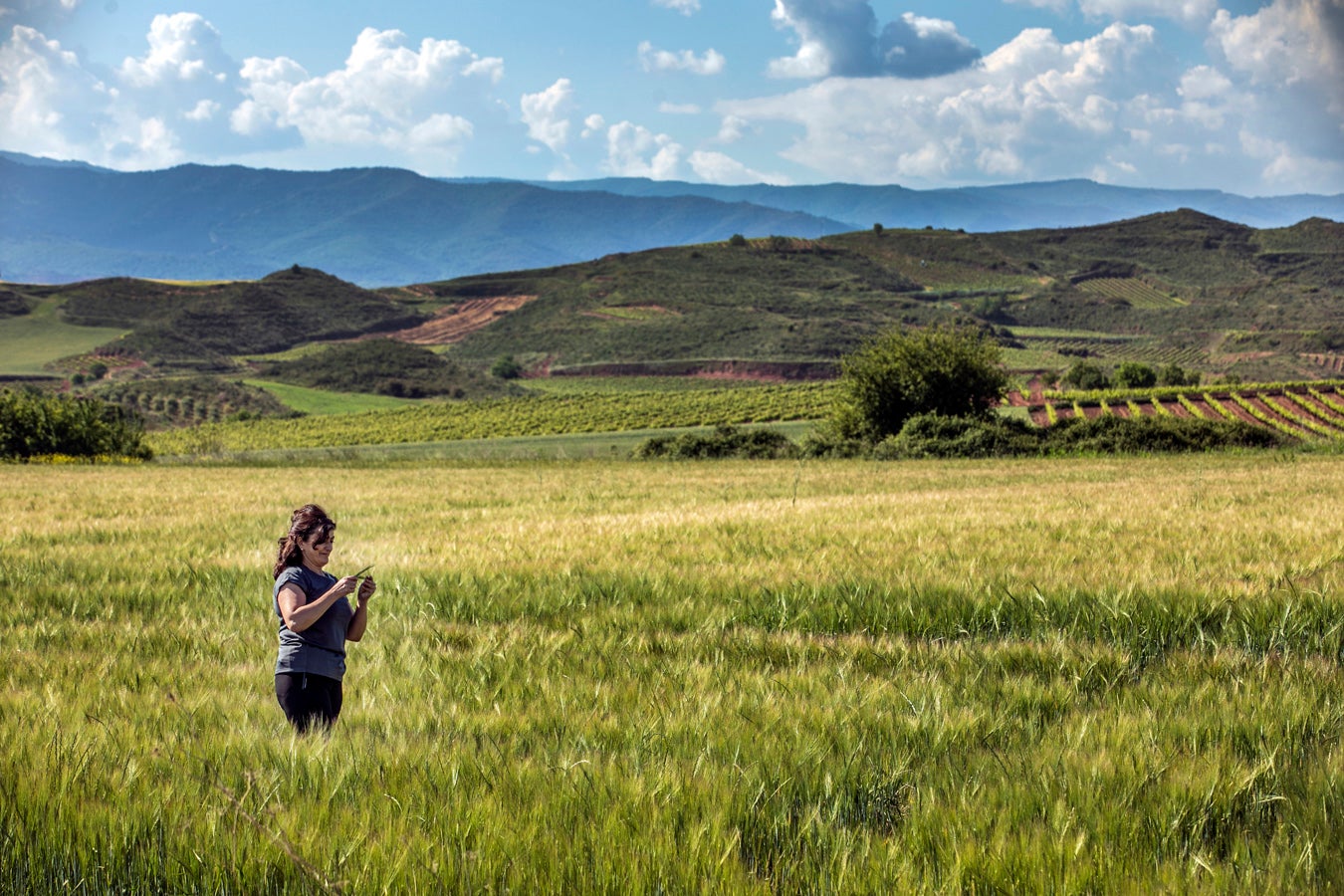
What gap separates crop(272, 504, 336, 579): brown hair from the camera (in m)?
4.43

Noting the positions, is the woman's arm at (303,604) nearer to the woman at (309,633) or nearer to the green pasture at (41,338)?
the woman at (309,633)

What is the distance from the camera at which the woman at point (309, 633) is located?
438 cm

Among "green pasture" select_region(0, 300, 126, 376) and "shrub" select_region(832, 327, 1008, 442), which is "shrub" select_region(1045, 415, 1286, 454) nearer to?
"shrub" select_region(832, 327, 1008, 442)

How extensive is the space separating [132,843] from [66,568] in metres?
7.84

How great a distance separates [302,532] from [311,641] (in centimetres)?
46

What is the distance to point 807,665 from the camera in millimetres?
5836

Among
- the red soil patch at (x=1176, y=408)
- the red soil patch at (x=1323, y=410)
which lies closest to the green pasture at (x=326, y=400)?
the red soil patch at (x=1176, y=408)

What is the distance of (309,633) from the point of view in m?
4.40

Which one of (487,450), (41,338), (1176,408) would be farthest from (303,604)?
(41,338)

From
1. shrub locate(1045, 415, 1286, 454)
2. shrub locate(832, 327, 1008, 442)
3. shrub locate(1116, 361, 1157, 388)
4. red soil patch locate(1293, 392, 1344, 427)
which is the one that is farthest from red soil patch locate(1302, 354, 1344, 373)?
shrub locate(832, 327, 1008, 442)

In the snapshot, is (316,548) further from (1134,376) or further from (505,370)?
(505,370)

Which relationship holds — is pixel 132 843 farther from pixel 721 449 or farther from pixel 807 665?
pixel 721 449

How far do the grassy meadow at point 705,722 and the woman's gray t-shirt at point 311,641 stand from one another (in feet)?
0.88

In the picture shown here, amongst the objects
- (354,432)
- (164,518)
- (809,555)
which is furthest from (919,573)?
(354,432)
